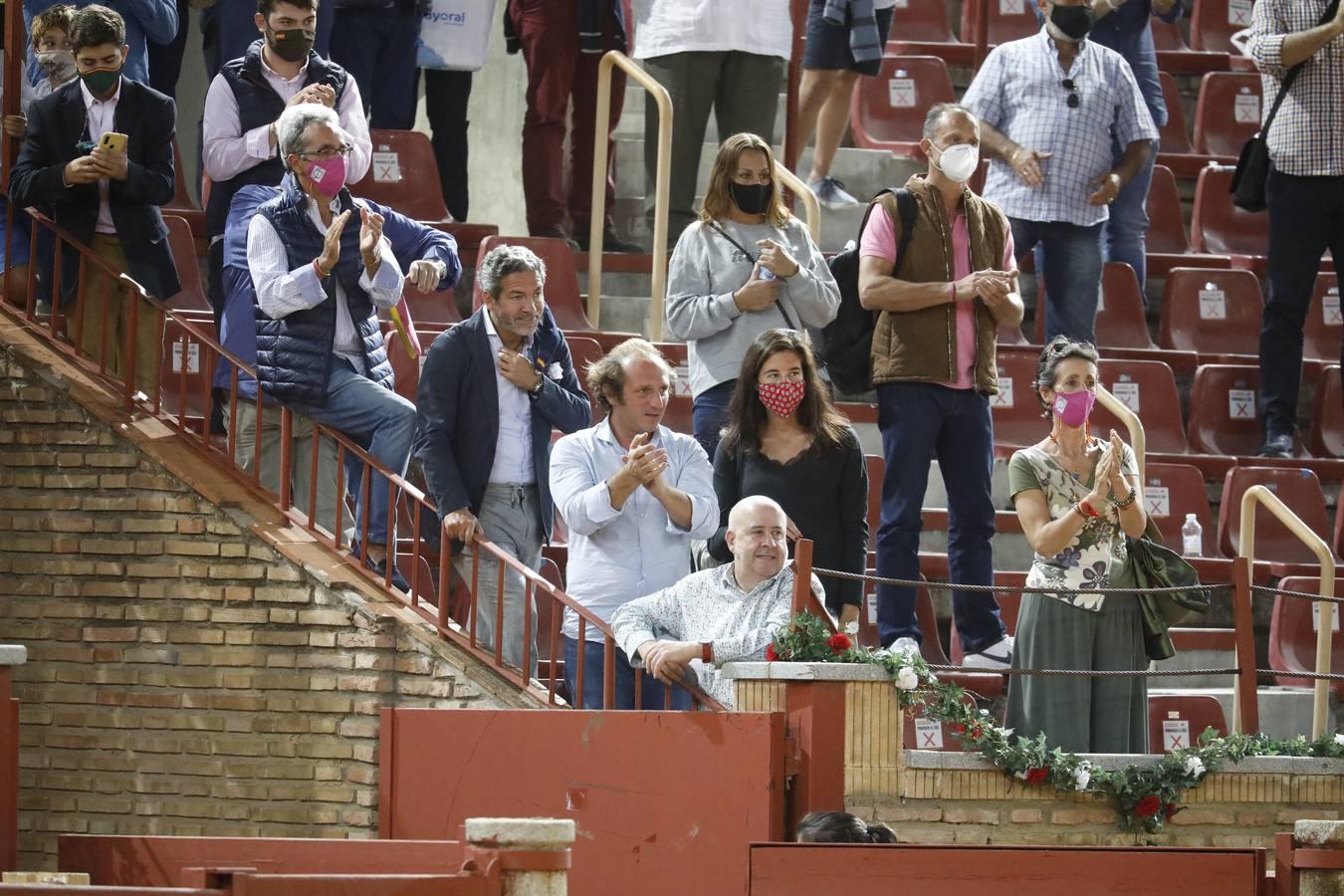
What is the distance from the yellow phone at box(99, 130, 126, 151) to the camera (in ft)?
29.2

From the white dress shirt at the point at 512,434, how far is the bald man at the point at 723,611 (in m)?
0.85

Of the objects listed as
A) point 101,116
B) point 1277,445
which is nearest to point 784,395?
point 101,116

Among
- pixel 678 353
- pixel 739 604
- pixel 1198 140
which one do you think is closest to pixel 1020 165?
pixel 678 353

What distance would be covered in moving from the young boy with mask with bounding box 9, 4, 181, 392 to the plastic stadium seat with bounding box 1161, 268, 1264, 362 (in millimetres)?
5072

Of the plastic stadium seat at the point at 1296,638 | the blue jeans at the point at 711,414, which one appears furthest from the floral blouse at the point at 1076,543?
the plastic stadium seat at the point at 1296,638

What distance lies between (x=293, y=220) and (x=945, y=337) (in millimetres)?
2404

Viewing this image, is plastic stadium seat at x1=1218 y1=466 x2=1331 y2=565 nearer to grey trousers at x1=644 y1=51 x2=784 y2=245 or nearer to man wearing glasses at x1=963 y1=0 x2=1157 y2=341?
man wearing glasses at x1=963 y1=0 x2=1157 y2=341

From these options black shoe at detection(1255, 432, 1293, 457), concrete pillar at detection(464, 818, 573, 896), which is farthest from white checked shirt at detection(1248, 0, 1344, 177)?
concrete pillar at detection(464, 818, 573, 896)

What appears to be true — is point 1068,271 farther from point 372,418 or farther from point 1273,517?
point 372,418

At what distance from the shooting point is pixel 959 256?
912 centimetres

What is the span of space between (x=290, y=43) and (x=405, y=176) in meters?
2.06

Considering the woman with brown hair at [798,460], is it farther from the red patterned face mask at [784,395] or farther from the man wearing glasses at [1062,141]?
the man wearing glasses at [1062,141]

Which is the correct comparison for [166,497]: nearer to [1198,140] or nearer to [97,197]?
[97,197]

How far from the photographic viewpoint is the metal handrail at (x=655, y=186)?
1035 centimetres
